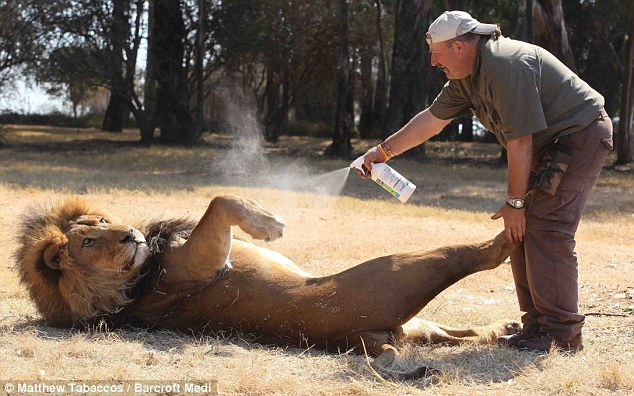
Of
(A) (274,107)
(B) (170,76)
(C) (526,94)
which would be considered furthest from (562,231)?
(A) (274,107)

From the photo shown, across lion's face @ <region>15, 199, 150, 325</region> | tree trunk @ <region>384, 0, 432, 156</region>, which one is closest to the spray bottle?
lion's face @ <region>15, 199, 150, 325</region>

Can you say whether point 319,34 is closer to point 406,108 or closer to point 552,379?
point 406,108

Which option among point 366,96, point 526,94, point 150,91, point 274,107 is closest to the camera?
point 526,94

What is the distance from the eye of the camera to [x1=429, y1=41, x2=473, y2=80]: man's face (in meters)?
4.66

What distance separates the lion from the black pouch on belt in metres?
0.41

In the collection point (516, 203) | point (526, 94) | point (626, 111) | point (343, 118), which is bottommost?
point (516, 203)

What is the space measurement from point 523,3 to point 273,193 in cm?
1138

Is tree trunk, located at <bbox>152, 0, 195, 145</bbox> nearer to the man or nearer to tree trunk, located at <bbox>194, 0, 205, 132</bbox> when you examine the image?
tree trunk, located at <bbox>194, 0, 205, 132</bbox>

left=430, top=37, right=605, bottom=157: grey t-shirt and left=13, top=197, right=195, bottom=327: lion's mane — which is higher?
→ left=430, top=37, right=605, bottom=157: grey t-shirt

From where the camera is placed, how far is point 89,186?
39.9ft

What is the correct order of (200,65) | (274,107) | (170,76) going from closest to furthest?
(170,76), (200,65), (274,107)

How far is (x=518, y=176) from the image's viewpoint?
461 cm

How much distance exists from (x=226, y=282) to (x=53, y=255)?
3.48ft

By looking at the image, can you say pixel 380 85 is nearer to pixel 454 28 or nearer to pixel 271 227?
pixel 271 227
